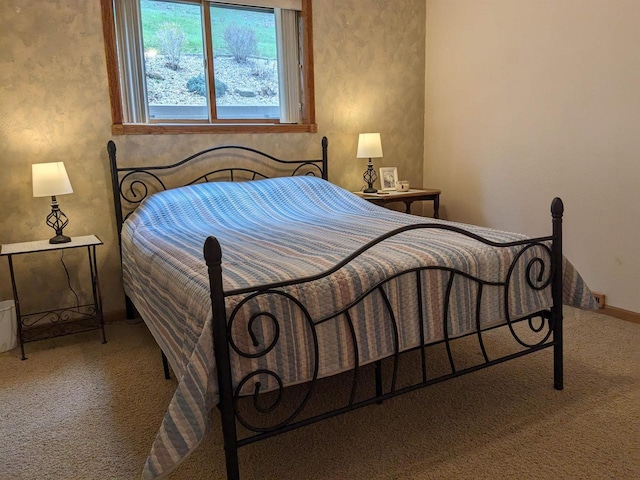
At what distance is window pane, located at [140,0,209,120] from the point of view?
328 centimetres

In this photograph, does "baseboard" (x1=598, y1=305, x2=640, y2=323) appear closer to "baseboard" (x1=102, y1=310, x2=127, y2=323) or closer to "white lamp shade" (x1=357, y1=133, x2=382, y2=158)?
"white lamp shade" (x1=357, y1=133, x2=382, y2=158)

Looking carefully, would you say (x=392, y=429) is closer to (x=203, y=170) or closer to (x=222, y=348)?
(x=222, y=348)

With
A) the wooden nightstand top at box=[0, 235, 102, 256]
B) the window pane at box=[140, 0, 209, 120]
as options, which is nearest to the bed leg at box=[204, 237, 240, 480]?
the wooden nightstand top at box=[0, 235, 102, 256]

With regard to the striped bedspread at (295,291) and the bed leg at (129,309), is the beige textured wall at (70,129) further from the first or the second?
the striped bedspread at (295,291)

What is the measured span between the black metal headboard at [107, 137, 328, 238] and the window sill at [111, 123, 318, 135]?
4.8 inches

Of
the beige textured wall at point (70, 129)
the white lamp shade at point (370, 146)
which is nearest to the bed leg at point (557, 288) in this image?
the white lamp shade at point (370, 146)

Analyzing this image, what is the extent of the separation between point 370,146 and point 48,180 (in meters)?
2.21

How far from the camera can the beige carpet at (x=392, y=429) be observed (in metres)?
1.67

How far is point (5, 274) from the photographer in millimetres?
2963

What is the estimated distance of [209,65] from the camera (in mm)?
3451

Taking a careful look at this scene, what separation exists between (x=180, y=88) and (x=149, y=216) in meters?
1.06

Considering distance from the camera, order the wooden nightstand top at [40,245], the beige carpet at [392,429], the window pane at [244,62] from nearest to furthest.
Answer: the beige carpet at [392,429], the wooden nightstand top at [40,245], the window pane at [244,62]

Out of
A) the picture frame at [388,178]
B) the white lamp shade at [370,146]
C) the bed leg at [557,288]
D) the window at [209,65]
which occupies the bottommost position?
the bed leg at [557,288]

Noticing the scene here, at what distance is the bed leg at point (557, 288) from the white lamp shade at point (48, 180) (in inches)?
98.7
